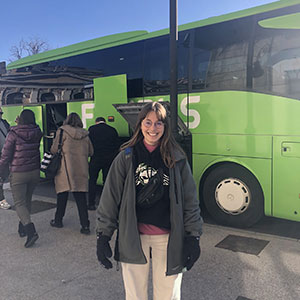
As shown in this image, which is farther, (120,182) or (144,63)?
(144,63)

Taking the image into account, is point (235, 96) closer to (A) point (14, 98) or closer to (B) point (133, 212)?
(B) point (133, 212)

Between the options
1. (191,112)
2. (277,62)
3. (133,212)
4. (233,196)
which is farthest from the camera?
(191,112)

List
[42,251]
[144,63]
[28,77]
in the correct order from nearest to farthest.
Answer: [42,251] → [144,63] → [28,77]

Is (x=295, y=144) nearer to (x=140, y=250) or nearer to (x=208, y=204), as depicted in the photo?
(x=208, y=204)

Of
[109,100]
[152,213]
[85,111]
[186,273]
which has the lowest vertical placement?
[186,273]

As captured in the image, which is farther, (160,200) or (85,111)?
(85,111)

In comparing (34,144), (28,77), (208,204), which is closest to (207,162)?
(208,204)

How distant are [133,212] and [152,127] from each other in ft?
1.98

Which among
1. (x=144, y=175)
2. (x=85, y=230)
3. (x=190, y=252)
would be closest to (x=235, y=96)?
(x=85, y=230)

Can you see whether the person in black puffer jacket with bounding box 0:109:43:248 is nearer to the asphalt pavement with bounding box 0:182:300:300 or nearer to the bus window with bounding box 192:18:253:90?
the asphalt pavement with bounding box 0:182:300:300

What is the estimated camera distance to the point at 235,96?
17.6 feet

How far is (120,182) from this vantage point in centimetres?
243

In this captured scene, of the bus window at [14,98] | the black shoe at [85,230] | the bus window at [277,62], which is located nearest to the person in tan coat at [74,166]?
the black shoe at [85,230]

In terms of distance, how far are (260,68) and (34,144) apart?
355 centimetres
